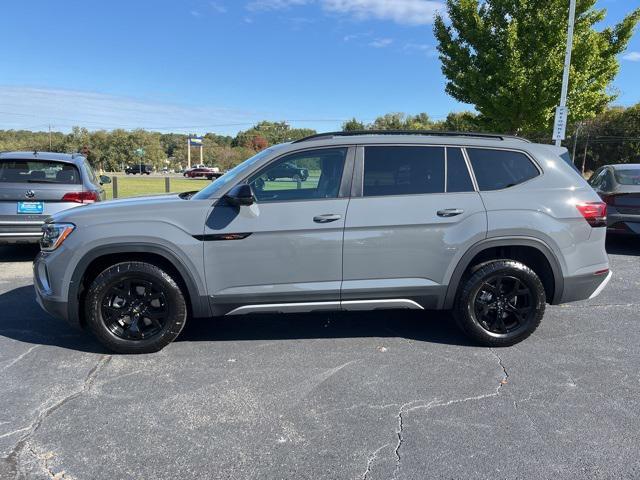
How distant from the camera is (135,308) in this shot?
13.6 feet

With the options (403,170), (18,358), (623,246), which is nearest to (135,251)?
(18,358)

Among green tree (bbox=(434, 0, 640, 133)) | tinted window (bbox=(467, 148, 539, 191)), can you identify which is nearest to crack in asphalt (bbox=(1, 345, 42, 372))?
tinted window (bbox=(467, 148, 539, 191))

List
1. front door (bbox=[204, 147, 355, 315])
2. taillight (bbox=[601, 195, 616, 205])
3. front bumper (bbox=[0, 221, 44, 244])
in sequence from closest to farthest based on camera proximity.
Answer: front door (bbox=[204, 147, 355, 315]) → front bumper (bbox=[0, 221, 44, 244]) → taillight (bbox=[601, 195, 616, 205])

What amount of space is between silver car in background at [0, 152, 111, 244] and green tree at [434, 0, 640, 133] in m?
13.0

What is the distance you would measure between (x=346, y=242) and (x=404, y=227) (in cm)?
50

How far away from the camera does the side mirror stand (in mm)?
3911

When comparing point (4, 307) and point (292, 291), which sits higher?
point (292, 291)

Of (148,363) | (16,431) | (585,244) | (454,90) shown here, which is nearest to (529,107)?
(454,90)

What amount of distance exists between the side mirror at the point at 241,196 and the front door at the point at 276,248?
6 centimetres

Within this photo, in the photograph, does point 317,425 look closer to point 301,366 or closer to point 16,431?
point 301,366

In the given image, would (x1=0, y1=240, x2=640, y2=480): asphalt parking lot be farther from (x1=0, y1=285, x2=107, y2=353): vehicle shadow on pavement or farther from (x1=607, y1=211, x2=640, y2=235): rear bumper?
(x1=607, y1=211, x2=640, y2=235): rear bumper

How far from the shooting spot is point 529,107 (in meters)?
16.1

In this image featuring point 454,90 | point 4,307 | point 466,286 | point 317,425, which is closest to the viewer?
point 317,425

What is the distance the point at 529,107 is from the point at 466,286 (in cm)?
1392
